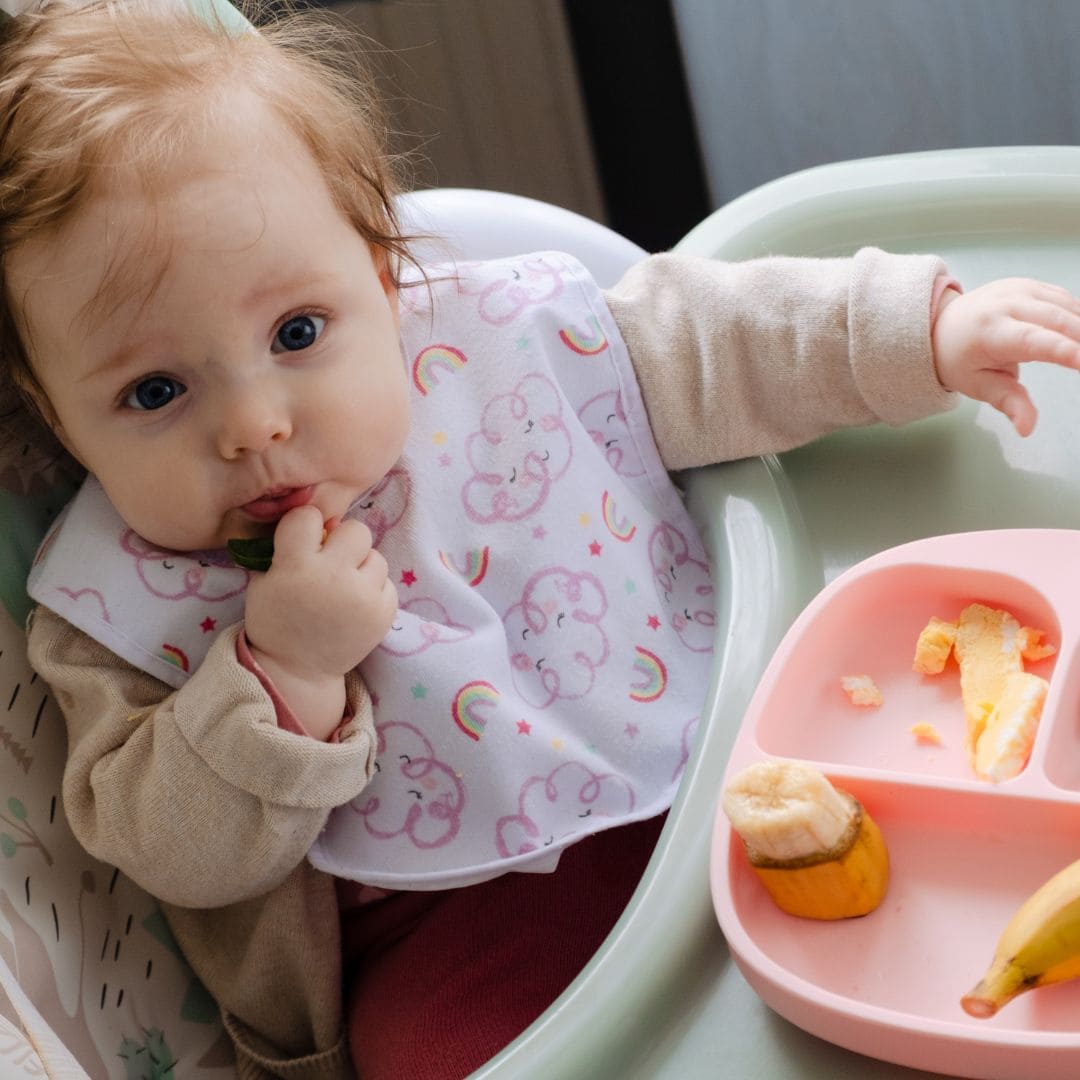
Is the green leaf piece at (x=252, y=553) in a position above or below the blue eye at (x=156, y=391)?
below

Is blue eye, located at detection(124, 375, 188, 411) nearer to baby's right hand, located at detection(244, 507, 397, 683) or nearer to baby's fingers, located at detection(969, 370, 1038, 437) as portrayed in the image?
baby's right hand, located at detection(244, 507, 397, 683)

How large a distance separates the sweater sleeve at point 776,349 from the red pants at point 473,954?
262 millimetres

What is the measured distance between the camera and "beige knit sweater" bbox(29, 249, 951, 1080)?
0.80 metres

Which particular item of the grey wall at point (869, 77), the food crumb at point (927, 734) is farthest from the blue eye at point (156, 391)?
the grey wall at point (869, 77)

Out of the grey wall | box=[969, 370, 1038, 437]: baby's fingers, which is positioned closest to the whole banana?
box=[969, 370, 1038, 437]: baby's fingers

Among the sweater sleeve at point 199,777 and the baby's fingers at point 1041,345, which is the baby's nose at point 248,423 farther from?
the baby's fingers at point 1041,345

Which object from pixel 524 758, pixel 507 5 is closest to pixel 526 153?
pixel 507 5

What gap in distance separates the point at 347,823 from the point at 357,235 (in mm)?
349

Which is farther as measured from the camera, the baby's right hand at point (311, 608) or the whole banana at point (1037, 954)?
the baby's right hand at point (311, 608)

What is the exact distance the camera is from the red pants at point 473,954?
88 cm

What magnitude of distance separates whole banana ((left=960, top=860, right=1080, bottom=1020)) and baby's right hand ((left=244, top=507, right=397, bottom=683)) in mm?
378

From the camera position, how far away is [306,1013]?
37.7 inches

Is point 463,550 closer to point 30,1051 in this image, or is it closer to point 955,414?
point 955,414

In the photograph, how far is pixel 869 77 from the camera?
1851 mm
